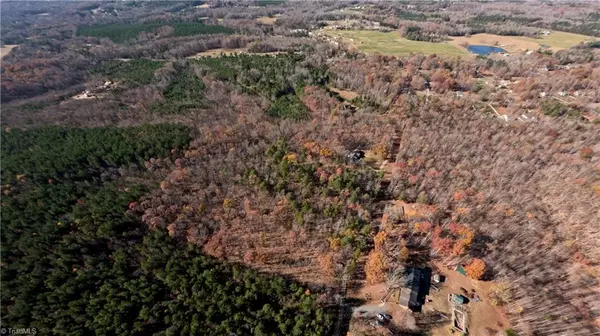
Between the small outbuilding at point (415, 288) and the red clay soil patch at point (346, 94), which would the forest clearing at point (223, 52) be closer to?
the red clay soil patch at point (346, 94)

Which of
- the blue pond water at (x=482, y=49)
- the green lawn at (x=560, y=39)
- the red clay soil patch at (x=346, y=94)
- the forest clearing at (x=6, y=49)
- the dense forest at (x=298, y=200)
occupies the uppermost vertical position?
the green lawn at (x=560, y=39)

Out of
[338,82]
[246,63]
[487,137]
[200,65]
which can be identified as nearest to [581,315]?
[487,137]

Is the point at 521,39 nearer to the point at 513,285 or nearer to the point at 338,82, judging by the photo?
the point at 338,82

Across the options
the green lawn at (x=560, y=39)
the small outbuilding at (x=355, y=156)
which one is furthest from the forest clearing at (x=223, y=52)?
the green lawn at (x=560, y=39)

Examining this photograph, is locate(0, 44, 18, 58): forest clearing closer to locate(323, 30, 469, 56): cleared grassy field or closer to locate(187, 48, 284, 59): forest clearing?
locate(187, 48, 284, 59): forest clearing

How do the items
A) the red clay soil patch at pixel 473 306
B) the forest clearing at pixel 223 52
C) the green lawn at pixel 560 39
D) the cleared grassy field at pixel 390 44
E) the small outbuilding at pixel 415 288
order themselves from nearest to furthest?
the red clay soil patch at pixel 473 306, the small outbuilding at pixel 415 288, the cleared grassy field at pixel 390 44, the forest clearing at pixel 223 52, the green lawn at pixel 560 39

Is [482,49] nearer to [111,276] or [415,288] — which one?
[415,288]

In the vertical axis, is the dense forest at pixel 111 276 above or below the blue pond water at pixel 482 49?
below
